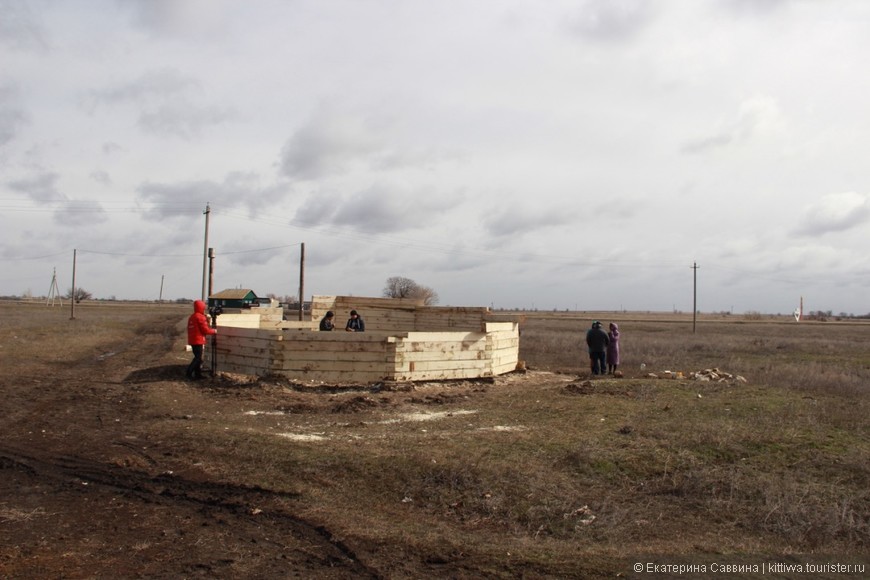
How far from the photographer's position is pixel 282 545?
487 cm

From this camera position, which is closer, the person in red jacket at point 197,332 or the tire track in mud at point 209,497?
the tire track in mud at point 209,497

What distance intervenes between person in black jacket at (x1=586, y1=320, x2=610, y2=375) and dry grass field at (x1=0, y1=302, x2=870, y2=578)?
15.6 ft

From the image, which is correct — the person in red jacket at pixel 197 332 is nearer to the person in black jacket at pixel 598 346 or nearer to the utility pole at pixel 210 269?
the person in black jacket at pixel 598 346

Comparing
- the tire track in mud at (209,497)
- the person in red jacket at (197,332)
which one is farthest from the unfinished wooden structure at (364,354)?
the tire track in mud at (209,497)

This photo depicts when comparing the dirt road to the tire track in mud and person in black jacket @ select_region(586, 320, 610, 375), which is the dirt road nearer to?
the tire track in mud

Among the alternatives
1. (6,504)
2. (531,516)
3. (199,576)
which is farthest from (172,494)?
(531,516)

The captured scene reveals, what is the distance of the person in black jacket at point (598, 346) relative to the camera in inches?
663

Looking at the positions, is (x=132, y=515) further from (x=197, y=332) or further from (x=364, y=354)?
(x=197, y=332)

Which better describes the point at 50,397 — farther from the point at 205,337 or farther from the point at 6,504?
the point at 6,504

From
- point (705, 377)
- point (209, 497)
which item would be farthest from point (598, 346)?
point (209, 497)

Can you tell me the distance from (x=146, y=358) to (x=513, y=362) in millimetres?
10454

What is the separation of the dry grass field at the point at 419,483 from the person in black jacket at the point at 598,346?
474 cm

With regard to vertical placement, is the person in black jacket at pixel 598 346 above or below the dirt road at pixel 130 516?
above

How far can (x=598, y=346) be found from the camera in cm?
1691
